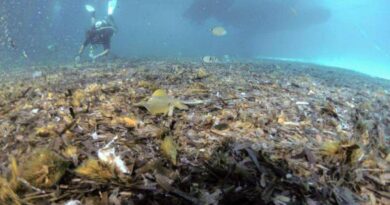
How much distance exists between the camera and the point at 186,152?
2777 millimetres

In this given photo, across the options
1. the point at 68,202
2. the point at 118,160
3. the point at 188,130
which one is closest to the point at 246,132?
the point at 188,130

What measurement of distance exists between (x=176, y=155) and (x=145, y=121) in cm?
101

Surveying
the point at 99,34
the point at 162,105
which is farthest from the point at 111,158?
the point at 99,34

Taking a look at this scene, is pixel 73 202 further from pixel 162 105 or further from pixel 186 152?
pixel 162 105

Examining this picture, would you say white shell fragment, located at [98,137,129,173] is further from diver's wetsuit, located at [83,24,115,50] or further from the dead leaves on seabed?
diver's wetsuit, located at [83,24,115,50]

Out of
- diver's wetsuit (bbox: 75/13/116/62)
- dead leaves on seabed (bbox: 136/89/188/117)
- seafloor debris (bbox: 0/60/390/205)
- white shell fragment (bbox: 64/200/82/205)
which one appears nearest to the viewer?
white shell fragment (bbox: 64/200/82/205)

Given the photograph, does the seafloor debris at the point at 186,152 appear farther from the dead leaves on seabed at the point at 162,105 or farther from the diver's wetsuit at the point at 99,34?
the diver's wetsuit at the point at 99,34

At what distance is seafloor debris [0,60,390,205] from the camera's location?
7.17 ft

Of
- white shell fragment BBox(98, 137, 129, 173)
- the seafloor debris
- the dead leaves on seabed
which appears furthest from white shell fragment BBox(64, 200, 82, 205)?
the dead leaves on seabed

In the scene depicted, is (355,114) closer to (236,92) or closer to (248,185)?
(236,92)

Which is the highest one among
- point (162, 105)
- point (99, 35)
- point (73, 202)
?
point (99, 35)

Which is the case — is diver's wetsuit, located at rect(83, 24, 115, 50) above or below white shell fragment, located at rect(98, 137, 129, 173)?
above

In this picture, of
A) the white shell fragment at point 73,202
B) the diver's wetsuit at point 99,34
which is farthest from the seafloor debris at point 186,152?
the diver's wetsuit at point 99,34

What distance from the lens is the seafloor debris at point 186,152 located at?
7.17 ft
